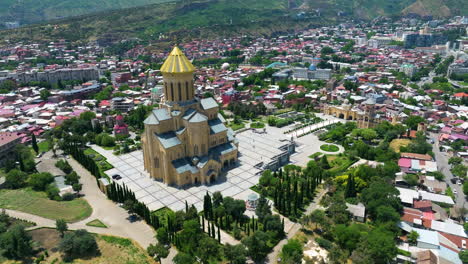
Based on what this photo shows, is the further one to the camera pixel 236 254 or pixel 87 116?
pixel 87 116

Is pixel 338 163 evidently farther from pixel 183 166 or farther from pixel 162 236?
pixel 162 236

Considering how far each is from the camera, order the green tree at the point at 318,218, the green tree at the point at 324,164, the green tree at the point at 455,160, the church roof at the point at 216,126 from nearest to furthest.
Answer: the green tree at the point at 318,218, the church roof at the point at 216,126, the green tree at the point at 455,160, the green tree at the point at 324,164

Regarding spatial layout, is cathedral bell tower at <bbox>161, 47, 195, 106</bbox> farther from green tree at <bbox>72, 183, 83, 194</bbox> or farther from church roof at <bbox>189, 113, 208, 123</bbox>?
green tree at <bbox>72, 183, 83, 194</bbox>

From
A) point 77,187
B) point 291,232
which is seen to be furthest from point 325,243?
point 77,187

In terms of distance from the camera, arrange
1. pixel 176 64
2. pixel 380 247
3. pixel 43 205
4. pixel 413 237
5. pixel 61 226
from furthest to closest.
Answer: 1. pixel 176 64
2. pixel 43 205
3. pixel 61 226
4. pixel 413 237
5. pixel 380 247

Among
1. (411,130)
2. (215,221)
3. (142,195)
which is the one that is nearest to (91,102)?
(142,195)

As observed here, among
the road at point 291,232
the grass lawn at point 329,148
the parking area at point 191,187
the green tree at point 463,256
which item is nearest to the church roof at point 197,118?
the parking area at point 191,187

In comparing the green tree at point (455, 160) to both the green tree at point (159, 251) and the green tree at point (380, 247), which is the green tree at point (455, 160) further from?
the green tree at point (159, 251)
